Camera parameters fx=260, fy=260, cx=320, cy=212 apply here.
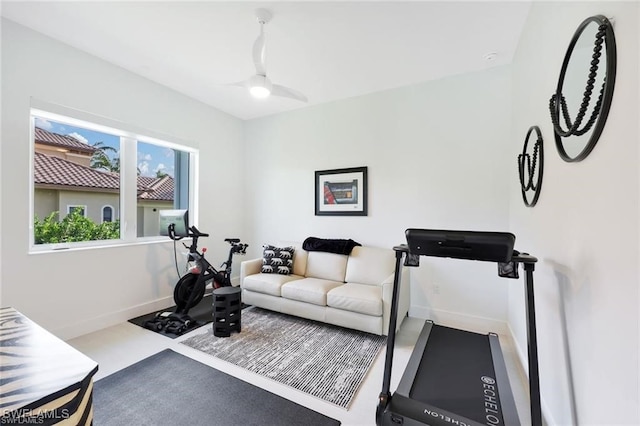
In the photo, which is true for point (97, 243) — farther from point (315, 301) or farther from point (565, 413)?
point (565, 413)

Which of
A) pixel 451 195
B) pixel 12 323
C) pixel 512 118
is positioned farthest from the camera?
pixel 451 195

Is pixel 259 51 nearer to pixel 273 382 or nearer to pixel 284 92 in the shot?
pixel 284 92

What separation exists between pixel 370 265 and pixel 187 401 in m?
2.22

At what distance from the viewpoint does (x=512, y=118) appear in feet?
9.15

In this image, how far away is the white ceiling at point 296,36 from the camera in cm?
211

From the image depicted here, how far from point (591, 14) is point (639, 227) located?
101cm

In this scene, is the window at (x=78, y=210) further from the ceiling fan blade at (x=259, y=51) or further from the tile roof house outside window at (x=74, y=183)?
the ceiling fan blade at (x=259, y=51)

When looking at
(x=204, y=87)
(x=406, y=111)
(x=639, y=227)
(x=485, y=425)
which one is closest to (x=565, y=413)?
(x=485, y=425)

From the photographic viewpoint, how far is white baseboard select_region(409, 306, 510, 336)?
285cm

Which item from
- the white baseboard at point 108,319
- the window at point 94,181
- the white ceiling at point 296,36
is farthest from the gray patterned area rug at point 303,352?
the white ceiling at point 296,36

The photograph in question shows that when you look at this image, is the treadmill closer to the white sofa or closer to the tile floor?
the tile floor

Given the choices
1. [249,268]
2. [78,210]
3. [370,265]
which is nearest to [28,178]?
[78,210]

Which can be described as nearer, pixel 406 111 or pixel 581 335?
pixel 581 335

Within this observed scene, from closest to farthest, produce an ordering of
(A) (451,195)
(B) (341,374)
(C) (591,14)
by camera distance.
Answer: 1. (C) (591,14)
2. (B) (341,374)
3. (A) (451,195)
